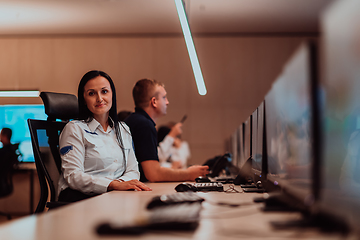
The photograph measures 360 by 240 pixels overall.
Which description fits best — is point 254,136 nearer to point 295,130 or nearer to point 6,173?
point 295,130

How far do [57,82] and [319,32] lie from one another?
→ 173 inches

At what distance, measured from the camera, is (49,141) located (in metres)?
1.80

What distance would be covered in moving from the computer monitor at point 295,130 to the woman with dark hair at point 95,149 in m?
0.70

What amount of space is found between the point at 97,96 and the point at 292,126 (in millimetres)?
1189

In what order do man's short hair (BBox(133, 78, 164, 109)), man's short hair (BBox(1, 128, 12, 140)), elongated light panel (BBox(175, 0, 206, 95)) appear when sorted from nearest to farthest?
elongated light panel (BBox(175, 0, 206, 95))
man's short hair (BBox(133, 78, 164, 109))
man's short hair (BBox(1, 128, 12, 140))

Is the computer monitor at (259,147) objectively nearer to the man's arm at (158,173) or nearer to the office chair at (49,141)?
the man's arm at (158,173)

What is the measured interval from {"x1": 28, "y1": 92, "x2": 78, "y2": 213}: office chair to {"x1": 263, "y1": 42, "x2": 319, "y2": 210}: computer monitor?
1.15 m

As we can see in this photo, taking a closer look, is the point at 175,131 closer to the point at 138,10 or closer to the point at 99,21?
the point at 138,10

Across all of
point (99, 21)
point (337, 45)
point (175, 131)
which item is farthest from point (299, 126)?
point (337, 45)

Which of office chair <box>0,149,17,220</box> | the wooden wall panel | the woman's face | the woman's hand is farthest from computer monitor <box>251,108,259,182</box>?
the wooden wall panel

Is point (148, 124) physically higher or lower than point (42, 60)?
lower

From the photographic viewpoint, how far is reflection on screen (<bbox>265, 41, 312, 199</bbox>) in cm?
73

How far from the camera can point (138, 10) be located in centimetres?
453

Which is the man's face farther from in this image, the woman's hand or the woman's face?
the woman's hand
